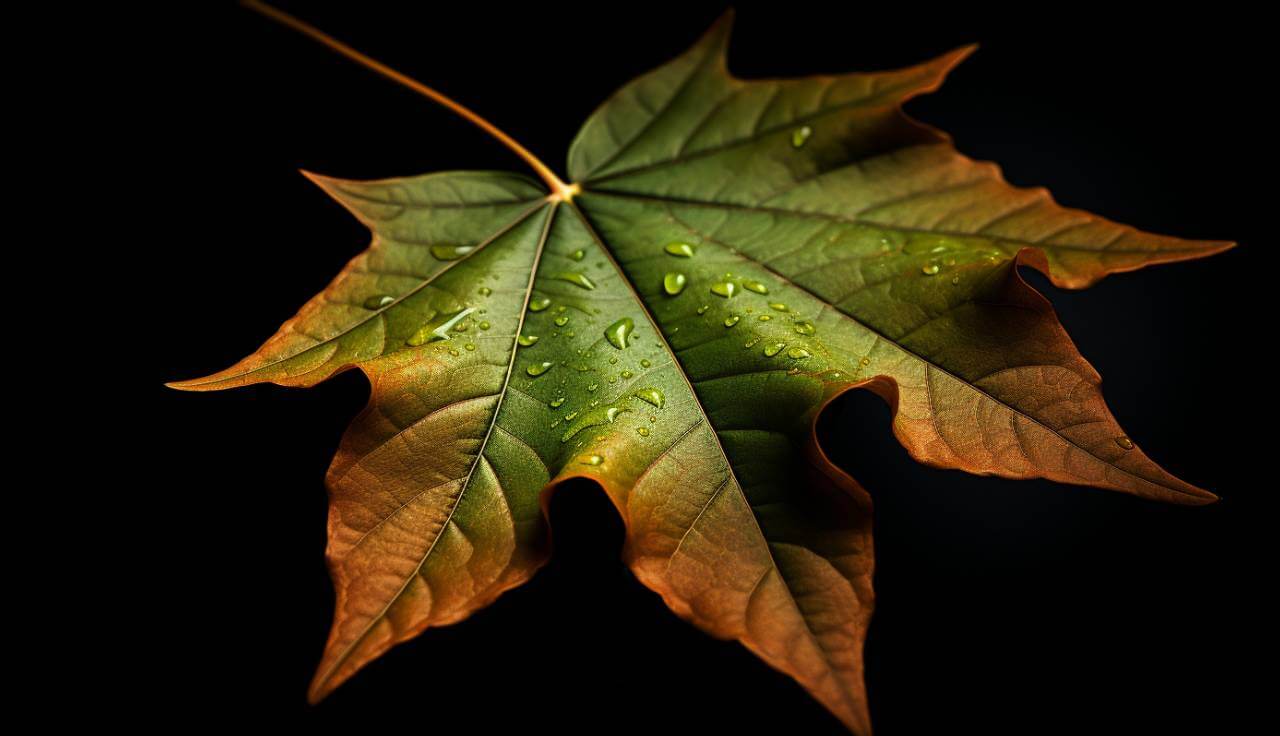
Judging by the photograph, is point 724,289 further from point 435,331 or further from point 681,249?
point 435,331

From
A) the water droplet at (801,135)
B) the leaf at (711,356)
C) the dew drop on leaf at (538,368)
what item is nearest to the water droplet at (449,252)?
the leaf at (711,356)

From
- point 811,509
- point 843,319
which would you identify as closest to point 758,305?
point 843,319

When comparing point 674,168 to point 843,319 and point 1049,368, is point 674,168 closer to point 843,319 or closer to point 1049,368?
point 843,319

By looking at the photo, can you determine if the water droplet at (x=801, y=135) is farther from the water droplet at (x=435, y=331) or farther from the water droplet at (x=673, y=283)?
the water droplet at (x=435, y=331)

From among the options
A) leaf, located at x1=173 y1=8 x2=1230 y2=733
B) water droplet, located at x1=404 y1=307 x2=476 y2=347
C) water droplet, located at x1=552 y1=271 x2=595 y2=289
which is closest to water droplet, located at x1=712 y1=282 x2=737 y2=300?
leaf, located at x1=173 y1=8 x2=1230 y2=733

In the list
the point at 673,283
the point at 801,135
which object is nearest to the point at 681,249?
the point at 673,283

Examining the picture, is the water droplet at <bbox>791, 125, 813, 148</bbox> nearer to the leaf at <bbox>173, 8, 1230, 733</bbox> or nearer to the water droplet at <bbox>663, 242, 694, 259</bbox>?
the leaf at <bbox>173, 8, 1230, 733</bbox>
